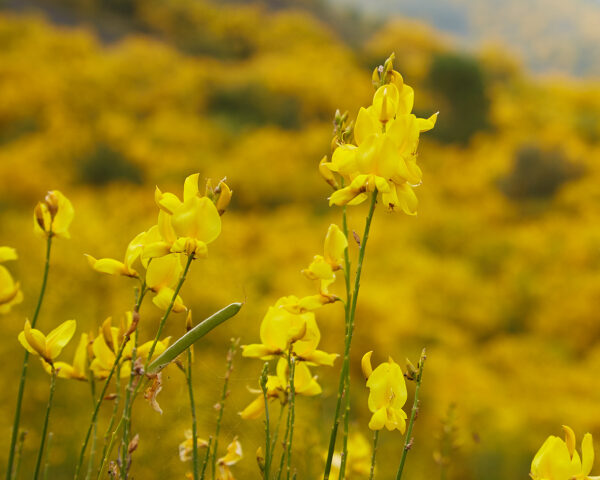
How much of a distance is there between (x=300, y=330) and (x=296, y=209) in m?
5.16

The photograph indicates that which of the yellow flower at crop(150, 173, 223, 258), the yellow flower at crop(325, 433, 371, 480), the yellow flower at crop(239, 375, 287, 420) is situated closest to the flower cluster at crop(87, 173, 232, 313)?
the yellow flower at crop(150, 173, 223, 258)

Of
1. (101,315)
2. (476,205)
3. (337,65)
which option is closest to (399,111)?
(101,315)

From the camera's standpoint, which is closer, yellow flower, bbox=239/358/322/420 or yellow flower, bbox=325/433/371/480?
yellow flower, bbox=239/358/322/420

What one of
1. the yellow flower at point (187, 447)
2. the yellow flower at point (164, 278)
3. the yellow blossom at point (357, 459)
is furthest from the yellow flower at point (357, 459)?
the yellow flower at point (164, 278)

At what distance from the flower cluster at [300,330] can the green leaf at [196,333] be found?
0.25ft

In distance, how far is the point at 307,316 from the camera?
43 cm

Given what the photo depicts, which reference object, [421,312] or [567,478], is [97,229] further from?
[567,478]

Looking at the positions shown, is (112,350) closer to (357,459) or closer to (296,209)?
(357,459)

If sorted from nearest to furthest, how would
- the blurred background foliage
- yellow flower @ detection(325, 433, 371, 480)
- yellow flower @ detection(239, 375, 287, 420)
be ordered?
1. yellow flower @ detection(239, 375, 287, 420)
2. yellow flower @ detection(325, 433, 371, 480)
3. the blurred background foliage

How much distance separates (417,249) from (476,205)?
4.37ft

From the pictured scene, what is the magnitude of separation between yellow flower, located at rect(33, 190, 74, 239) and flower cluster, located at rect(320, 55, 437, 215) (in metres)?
0.18

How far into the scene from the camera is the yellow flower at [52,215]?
0.43 m

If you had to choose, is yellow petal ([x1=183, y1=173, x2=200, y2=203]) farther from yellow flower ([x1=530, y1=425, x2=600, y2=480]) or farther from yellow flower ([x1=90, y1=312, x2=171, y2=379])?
yellow flower ([x1=530, y1=425, x2=600, y2=480])

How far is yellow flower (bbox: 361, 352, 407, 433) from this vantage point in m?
0.42
